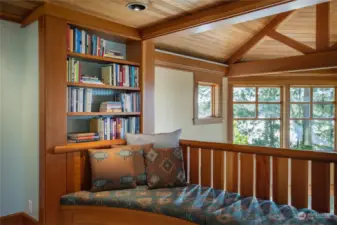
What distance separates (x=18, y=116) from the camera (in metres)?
2.58

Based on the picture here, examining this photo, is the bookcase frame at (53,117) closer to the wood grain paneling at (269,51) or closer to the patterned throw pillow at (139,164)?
the patterned throw pillow at (139,164)

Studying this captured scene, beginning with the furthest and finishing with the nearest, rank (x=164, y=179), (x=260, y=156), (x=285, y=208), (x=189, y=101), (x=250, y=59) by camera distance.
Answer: (x=250, y=59), (x=189, y=101), (x=164, y=179), (x=260, y=156), (x=285, y=208)

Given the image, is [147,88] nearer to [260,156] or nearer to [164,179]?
[164,179]

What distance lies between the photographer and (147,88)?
10.3ft

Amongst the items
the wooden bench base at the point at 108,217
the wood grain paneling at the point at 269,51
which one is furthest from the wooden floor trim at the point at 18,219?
the wood grain paneling at the point at 269,51

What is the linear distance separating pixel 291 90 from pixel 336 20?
1.86m

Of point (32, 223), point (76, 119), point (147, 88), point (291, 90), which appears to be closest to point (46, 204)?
point (32, 223)

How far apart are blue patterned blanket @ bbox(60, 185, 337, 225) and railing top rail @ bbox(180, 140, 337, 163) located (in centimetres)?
39

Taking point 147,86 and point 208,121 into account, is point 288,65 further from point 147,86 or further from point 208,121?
point 147,86

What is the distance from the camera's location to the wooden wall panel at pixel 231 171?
7.93 ft

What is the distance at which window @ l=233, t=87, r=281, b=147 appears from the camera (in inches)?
211

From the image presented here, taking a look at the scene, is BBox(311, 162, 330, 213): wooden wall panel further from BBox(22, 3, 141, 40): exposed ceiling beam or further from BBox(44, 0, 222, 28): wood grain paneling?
BBox(22, 3, 141, 40): exposed ceiling beam

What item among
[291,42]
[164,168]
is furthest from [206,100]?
[164,168]

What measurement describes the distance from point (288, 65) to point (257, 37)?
691 millimetres
